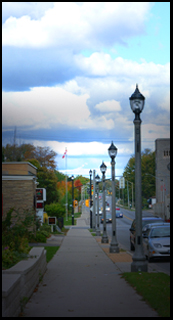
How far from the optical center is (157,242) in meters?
17.9

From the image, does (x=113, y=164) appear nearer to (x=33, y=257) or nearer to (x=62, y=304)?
(x=33, y=257)

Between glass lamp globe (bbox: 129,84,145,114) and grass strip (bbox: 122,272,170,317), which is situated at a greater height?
glass lamp globe (bbox: 129,84,145,114)

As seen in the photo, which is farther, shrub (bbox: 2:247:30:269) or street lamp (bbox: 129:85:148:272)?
street lamp (bbox: 129:85:148:272)

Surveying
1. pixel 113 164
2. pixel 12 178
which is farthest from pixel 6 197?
pixel 113 164

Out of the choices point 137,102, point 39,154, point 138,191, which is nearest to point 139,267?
point 138,191

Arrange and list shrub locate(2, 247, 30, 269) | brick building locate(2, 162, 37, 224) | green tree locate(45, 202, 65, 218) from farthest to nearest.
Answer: green tree locate(45, 202, 65, 218) < brick building locate(2, 162, 37, 224) < shrub locate(2, 247, 30, 269)

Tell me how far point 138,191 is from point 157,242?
213 inches

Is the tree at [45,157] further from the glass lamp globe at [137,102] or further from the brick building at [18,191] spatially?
the glass lamp globe at [137,102]

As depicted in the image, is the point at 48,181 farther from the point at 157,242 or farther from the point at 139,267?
the point at 139,267

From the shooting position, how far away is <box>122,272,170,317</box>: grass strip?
7.80 metres

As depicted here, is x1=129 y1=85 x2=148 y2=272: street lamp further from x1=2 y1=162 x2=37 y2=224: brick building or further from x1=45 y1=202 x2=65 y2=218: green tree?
x1=45 y1=202 x2=65 y2=218: green tree

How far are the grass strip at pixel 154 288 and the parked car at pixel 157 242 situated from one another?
215 inches

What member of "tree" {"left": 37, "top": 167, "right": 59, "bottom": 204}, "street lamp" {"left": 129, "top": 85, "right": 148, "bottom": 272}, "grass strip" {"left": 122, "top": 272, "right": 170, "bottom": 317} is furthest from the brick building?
"tree" {"left": 37, "top": 167, "right": 59, "bottom": 204}

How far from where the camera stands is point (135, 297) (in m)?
9.13
